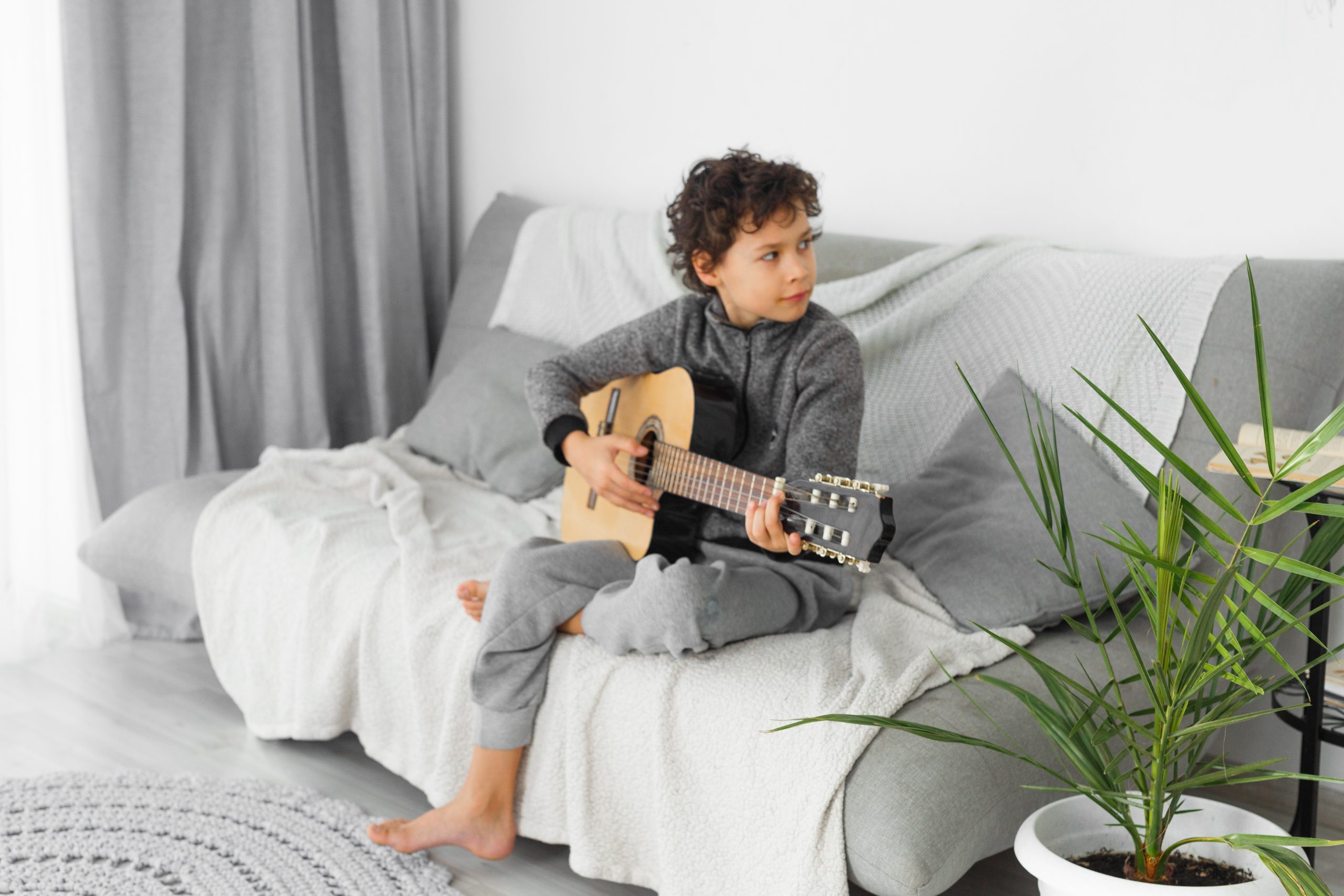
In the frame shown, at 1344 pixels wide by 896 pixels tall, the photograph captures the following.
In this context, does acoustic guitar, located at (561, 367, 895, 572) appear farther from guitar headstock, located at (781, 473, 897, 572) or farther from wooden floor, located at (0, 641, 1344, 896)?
wooden floor, located at (0, 641, 1344, 896)

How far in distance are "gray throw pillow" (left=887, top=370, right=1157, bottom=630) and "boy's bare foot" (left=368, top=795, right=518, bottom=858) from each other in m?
0.67

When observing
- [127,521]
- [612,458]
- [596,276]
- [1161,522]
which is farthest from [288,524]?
[1161,522]

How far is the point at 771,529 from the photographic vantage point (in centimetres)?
137

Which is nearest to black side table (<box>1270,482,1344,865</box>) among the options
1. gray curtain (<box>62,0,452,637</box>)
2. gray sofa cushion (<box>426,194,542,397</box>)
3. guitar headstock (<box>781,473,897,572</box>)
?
guitar headstock (<box>781,473,897,572</box>)

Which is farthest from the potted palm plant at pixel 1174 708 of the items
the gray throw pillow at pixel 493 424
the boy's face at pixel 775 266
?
the gray throw pillow at pixel 493 424

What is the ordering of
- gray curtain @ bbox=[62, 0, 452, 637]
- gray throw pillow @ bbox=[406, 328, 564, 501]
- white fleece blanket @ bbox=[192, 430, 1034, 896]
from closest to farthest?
white fleece blanket @ bbox=[192, 430, 1034, 896]
gray throw pillow @ bbox=[406, 328, 564, 501]
gray curtain @ bbox=[62, 0, 452, 637]

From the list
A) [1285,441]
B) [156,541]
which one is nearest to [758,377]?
[1285,441]

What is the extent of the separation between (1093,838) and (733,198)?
92 centimetres

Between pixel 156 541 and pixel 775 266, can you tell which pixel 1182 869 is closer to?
pixel 775 266

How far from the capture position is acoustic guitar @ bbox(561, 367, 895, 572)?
51.7 inches

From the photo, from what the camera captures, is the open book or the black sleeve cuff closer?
the open book

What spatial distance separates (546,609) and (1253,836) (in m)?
0.86

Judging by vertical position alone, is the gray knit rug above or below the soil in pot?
below

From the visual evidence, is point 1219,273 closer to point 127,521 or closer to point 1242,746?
point 1242,746
